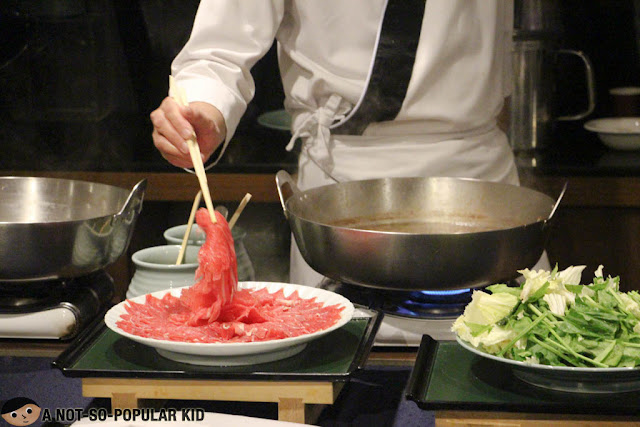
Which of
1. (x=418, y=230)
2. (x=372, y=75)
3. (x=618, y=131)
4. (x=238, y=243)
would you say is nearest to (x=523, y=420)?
(x=418, y=230)

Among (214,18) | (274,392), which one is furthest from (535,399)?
(214,18)

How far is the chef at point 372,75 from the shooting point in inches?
82.3

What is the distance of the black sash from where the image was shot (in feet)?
6.84

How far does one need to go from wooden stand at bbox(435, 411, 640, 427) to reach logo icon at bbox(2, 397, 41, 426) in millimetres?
640

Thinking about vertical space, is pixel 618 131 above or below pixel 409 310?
below

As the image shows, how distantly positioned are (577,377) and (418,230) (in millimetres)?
687

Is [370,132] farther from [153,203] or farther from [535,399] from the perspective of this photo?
[153,203]

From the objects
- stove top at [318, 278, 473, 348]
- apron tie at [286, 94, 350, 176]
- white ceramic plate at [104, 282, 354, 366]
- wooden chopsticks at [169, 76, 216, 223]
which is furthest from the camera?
apron tie at [286, 94, 350, 176]

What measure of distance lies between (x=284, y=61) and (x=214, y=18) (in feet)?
0.87

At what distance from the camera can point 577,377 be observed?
48.3 inches

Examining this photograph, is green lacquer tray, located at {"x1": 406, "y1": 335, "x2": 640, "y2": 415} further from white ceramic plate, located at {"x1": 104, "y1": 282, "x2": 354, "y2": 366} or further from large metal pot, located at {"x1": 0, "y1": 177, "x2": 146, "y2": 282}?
large metal pot, located at {"x1": 0, "y1": 177, "x2": 146, "y2": 282}

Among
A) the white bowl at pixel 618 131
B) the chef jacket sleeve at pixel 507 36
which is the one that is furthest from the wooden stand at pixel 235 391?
the white bowl at pixel 618 131

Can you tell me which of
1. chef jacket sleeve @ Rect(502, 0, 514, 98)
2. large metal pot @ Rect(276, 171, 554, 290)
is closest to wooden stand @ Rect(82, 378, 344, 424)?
large metal pot @ Rect(276, 171, 554, 290)

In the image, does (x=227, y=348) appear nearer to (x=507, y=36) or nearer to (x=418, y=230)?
(x=418, y=230)
